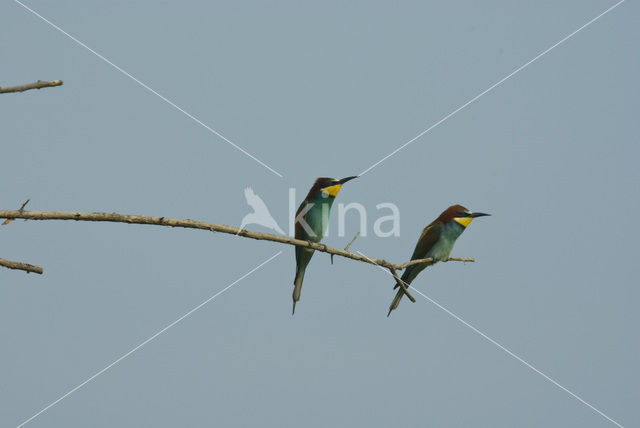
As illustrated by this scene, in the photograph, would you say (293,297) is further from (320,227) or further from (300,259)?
(320,227)

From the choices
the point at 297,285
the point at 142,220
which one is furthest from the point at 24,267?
the point at 297,285

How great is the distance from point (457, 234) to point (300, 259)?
4.03ft

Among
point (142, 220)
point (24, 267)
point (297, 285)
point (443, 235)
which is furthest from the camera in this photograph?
point (443, 235)

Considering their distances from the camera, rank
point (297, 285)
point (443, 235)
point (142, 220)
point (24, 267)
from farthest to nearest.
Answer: point (443, 235) < point (297, 285) < point (142, 220) < point (24, 267)

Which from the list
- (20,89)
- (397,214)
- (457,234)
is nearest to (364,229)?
(397,214)

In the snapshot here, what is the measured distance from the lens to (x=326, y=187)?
4578 mm

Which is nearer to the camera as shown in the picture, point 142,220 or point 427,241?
point 142,220

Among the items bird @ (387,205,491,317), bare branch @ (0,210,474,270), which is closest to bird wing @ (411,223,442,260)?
bird @ (387,205,491,317)

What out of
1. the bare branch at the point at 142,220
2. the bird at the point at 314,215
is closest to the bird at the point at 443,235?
the bird at the point at 314,215

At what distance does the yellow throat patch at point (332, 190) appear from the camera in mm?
4535

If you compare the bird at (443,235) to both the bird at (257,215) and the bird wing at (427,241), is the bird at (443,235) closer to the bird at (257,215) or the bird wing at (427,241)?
the bird wing at (427,241)

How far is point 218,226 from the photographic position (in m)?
2.98

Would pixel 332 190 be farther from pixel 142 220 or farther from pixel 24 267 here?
pixel 24 267

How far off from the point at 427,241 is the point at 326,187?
95 centimetres
